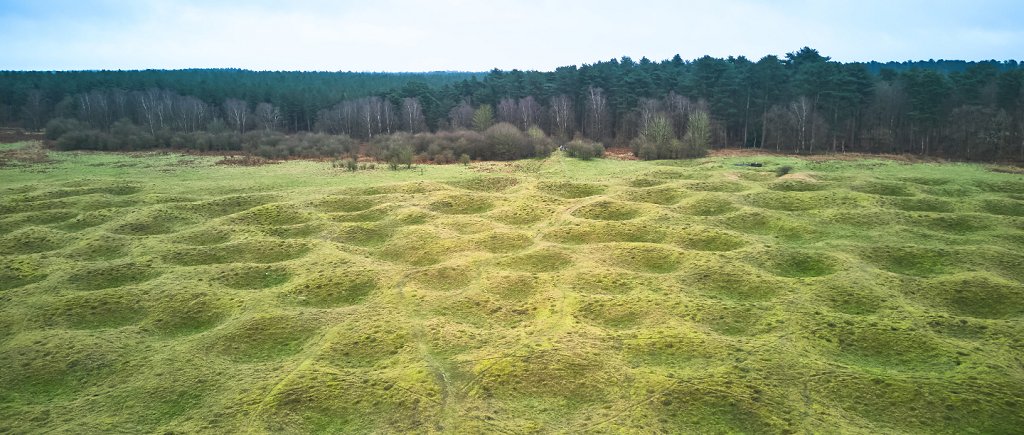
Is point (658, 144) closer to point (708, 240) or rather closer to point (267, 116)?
point (708, 240)

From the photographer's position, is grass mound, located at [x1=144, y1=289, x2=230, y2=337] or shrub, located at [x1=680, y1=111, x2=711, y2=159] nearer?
grass mound, located at [x1=144, y1=289, x2=230, y2=337]

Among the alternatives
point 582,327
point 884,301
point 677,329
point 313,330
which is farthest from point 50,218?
point 884,301

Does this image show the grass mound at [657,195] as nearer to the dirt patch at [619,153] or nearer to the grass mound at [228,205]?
the grass mound at [228,205]

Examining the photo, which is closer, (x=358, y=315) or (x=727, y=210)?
(x=358, y=315)

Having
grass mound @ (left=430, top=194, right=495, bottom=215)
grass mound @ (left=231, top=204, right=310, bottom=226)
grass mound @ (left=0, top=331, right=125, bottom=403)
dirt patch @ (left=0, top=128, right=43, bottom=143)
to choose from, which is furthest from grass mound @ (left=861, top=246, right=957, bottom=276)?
dirt patch @ (left=0, top=128, right=43, bottom=143)

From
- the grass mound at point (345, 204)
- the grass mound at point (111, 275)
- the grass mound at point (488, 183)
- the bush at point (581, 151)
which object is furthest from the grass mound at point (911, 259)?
the bush at point (581, 151)

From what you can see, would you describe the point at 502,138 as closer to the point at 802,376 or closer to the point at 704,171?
the point at 704,171

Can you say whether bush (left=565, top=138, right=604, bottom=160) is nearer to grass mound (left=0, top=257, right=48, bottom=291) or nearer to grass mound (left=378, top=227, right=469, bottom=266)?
grass mound (left=378, top=227, right=469, bottom=266)
